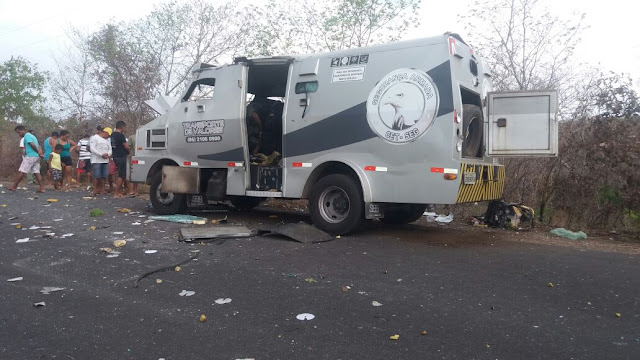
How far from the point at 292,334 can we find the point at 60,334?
1632 millimetres

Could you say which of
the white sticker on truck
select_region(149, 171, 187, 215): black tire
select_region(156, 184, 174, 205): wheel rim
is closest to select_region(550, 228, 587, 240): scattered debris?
the white sticker on truck

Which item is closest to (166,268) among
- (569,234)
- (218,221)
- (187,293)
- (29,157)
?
(187,293)

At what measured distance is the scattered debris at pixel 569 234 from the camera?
740 centimetres

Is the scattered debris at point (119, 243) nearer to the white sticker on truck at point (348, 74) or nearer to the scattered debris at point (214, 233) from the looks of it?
the scattered debris at point (214, 233)

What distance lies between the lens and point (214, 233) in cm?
680

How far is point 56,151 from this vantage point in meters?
13.0

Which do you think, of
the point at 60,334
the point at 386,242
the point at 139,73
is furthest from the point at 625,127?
the point at 139,73

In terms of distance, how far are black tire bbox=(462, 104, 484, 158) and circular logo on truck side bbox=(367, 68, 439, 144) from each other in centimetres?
62

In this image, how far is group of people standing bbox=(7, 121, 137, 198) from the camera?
36.1 feet

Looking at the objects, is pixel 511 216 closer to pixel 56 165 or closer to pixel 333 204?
pixel 333 204

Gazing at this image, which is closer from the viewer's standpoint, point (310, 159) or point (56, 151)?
point (310, 159)

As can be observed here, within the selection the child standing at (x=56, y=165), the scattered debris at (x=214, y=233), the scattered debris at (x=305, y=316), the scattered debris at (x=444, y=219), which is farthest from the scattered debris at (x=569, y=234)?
the child standing at (x=56, y=165)

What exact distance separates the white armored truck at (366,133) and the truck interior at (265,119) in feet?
0.08

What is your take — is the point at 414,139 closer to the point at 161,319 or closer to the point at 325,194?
the point at 325,194
